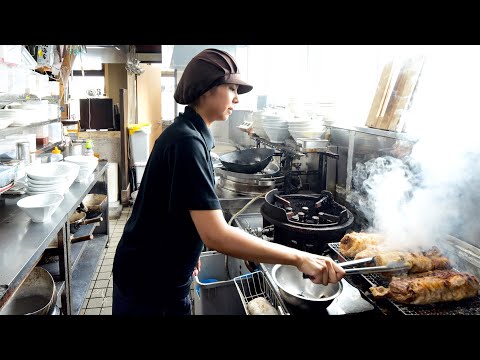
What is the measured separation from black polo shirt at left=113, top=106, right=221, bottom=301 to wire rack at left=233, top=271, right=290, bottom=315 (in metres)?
0.49

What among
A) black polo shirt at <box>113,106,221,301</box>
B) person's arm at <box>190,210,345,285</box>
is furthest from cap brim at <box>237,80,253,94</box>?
person's arm at <box>190,210,345,285</box>

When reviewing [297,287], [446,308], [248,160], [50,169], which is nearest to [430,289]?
[446,308]

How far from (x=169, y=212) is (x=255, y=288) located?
1022mm

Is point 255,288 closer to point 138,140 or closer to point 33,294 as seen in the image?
point 33,294

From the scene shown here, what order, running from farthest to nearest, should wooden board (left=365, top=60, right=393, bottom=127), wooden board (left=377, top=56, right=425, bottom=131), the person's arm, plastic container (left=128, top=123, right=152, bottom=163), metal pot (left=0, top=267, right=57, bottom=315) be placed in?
plastic container (left=128, top=123, right=152, bottom=163) < metal pot (left=0, top=267, right=57, bottom=315) < wooden board (left=365, top=60, right=393, bottom=127) < wooden board (left=377, top=56, right=425, bottom=131) < the person's arm

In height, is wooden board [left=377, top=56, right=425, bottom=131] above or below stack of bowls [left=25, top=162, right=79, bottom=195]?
above

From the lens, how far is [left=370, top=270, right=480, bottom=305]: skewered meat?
4.84 feet

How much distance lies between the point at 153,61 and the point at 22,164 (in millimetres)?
5462

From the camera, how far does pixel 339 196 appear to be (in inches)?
121

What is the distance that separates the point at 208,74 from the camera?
1517 millimetres

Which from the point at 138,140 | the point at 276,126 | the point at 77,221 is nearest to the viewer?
the point at 276,126

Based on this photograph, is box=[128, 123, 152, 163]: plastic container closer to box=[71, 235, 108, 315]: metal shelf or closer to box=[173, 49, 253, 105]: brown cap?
box=[71, 235, 108, 315]: metal shelf

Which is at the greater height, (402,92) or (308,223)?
(402,92)

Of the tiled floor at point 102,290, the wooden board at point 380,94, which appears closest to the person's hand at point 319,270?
the wooden board at point 380,94
